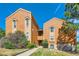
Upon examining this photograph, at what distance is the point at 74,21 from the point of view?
17375 cm

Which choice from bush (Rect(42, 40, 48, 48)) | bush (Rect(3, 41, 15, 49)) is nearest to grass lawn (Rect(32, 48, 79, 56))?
bush (Rect(42, 40, 48, 48))

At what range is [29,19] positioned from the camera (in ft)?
570

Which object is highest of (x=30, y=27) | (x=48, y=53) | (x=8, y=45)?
(x=30, y=27)

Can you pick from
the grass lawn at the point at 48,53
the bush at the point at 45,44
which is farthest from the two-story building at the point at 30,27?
the grass lawn at the point at 48,53

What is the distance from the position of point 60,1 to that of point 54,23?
0.26 metres

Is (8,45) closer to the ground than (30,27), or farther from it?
closer to the ground

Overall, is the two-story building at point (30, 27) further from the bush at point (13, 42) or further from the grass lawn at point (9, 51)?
the grass lawn at point (9, 51)

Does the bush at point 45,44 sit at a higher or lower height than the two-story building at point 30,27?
lower

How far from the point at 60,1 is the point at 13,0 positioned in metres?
0.54

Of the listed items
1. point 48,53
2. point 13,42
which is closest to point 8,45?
point 13,42

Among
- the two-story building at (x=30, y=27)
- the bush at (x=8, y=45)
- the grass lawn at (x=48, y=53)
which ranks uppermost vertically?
the two-story building at (x=30, y=27)

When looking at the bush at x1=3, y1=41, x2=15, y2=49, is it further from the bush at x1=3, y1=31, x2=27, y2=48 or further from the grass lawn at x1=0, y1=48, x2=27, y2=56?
the grass lawn at x1=0, y1=48, x2=27, y2=56

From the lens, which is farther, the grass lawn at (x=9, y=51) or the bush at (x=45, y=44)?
the bush at (x=45, y=44)

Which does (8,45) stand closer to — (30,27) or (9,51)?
(9,51)
